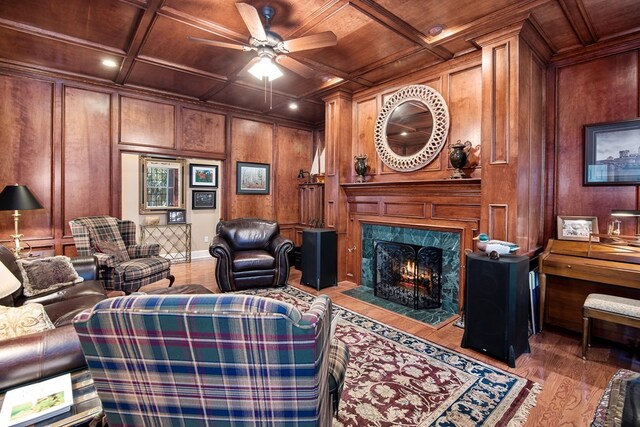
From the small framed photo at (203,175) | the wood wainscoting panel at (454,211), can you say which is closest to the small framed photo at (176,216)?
the small framed photo at (203,175)

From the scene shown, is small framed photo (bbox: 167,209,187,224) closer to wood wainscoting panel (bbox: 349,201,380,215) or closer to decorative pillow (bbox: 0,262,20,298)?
wood wainscoting panel (bbox: 349,201,380,215)

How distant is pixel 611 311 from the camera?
229 cm

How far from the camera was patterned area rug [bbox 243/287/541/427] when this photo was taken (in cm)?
179

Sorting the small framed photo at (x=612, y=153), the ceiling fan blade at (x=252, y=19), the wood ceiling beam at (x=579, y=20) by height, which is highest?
the wood ceiling beam at (x=579, y=20)

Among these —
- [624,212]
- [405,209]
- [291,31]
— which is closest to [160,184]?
[291,31]

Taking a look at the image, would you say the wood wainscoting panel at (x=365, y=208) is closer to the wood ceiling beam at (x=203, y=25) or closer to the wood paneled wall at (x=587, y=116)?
the wood paneled wall at (x=587, y=116)

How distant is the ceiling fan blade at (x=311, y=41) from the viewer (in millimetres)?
2652

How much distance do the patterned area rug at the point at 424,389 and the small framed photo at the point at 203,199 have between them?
13.8 ft

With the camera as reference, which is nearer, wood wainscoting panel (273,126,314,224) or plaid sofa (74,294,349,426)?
plaid sofa (74,294,349,426)

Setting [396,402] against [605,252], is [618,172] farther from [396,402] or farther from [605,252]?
[396,402]

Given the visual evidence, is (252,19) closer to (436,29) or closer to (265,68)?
(265,68)

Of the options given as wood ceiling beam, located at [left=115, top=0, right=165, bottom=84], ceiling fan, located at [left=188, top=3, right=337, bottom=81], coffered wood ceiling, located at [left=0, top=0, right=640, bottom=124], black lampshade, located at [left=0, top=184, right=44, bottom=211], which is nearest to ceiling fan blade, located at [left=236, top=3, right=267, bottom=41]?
ceiling fan, located at [left=188, top=3, right=337, bottom=81]

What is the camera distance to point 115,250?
3682 mm

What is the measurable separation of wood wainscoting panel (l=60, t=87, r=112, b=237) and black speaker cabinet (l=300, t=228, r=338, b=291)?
2.98 meters
